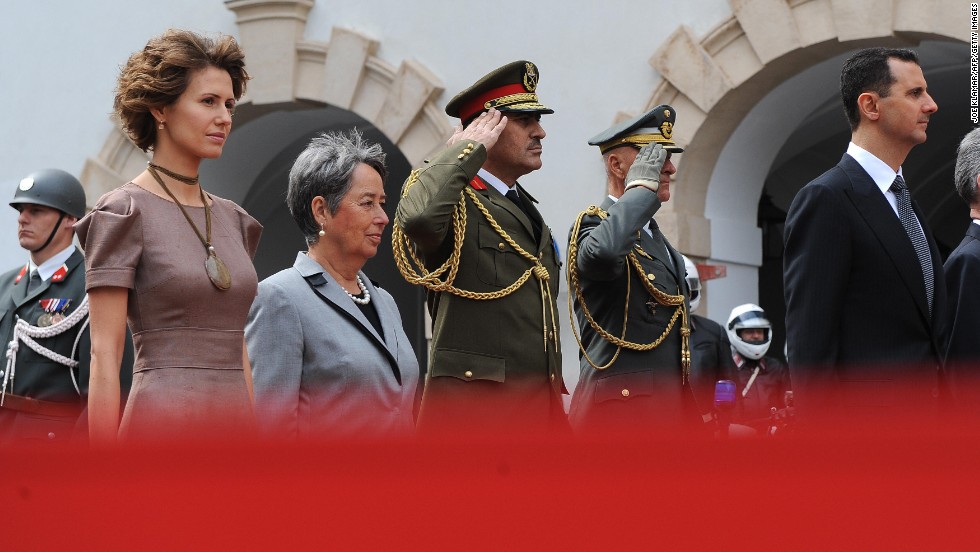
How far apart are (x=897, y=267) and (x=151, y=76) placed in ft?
6.23

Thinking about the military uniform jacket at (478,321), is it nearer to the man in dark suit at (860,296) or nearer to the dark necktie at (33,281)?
the man in dark suit at (860,296)

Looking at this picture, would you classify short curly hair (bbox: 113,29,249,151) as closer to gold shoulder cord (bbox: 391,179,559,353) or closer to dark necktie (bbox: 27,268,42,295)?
gold shoulder cord (bbox: 391,179,559,353)

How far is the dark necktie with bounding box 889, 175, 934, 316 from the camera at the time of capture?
371 cm

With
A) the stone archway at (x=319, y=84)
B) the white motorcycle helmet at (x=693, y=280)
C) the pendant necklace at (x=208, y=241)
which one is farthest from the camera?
the stone archway at (x=319, y=84)

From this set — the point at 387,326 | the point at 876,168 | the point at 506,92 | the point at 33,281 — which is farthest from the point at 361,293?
the point at 33,281

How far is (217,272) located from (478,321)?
804 mm

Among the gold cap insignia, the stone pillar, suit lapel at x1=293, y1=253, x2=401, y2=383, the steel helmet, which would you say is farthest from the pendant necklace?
the stone pillar

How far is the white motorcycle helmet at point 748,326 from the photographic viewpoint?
8.83 meters

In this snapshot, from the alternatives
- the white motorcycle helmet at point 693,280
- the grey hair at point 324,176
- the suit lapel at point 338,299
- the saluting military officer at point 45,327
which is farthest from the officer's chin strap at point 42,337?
the white motorcycle helmet at point 693,280

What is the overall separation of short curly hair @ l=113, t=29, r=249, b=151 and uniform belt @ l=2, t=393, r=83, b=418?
182 cm

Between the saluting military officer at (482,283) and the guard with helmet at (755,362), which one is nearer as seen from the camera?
the saluting military officer at (482,283)

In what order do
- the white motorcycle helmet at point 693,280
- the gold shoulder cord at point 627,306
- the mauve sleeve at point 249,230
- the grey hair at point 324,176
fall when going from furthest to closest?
the white motorcycle helmet at point 693,280 < the gold shoulder cord at point 627,306 < the grey hair at point 324,176 < the mauve sleeve at point 249,230

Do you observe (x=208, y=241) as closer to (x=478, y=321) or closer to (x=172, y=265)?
(x=172, y=265)

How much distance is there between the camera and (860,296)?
12.0 ft
